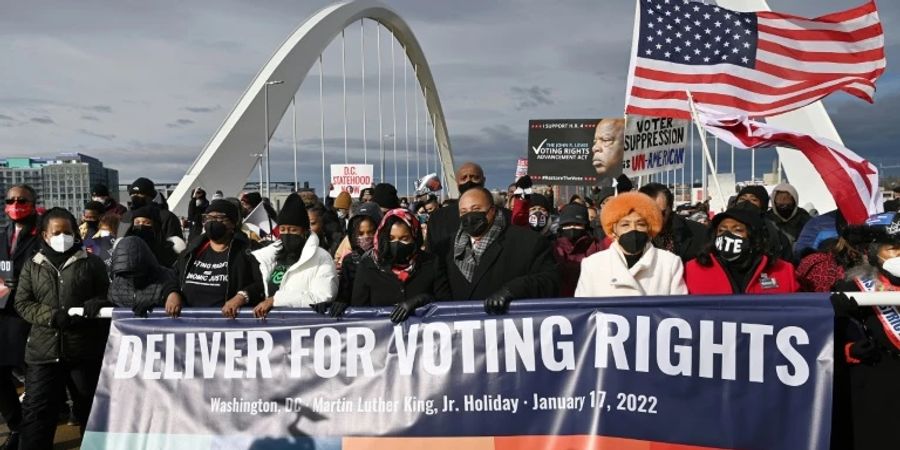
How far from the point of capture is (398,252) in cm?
420

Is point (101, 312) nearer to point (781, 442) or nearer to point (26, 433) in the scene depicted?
point (26, 433)

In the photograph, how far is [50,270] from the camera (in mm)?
4738

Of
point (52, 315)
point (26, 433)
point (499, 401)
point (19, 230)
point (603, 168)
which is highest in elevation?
point (603, 168)

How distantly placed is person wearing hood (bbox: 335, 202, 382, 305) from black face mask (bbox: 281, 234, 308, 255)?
34 cm

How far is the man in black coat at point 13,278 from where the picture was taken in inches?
201

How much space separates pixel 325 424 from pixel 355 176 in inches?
877

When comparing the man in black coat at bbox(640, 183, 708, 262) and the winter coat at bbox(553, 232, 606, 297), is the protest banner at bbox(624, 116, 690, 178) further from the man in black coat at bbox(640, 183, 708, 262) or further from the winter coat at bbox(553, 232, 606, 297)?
the winter coat at bbox(553, 232, 606, 297)

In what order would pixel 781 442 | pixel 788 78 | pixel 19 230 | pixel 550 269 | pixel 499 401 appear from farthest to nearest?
1. pixel 788 78
2. pixel 19 230
3. pixel 550 269
4. pixel 499 401
5. pixel 781 442

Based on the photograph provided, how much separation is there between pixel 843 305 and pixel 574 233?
234 centimetres

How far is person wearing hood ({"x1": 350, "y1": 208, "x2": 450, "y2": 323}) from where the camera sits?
4.22m

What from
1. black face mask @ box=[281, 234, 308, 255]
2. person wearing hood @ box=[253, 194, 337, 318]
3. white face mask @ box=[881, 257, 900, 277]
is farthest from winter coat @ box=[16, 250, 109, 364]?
white face mask @ box=[881, 257, 900, 277]

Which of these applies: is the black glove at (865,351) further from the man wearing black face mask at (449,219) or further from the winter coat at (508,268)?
the man wearing black face mask at (449,219)

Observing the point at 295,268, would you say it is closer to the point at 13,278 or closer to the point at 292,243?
the point at 292,243

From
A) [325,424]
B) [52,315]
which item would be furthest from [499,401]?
[52,315]
